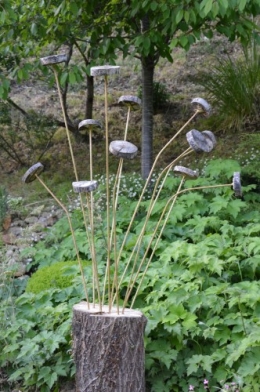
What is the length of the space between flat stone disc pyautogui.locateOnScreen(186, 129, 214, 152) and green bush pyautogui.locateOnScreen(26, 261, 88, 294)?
1743 mm

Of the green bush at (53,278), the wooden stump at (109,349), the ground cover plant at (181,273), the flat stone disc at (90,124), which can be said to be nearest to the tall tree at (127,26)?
the ground cover plant at (181,273)

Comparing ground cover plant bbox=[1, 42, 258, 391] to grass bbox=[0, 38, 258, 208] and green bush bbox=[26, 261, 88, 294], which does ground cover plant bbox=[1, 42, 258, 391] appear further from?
grass bbox=[0, 38, 258, 208]

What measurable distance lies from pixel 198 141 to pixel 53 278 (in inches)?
78.6

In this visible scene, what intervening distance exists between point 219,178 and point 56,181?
2.17 metres

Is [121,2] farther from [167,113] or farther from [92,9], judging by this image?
[167,113]

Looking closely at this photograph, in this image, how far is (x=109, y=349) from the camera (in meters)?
3.89

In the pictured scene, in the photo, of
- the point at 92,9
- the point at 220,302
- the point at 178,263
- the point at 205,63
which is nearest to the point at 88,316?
the point at 220,302

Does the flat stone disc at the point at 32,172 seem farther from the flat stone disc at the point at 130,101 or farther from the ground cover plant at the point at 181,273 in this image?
the flat stone disc at the point at 130,101

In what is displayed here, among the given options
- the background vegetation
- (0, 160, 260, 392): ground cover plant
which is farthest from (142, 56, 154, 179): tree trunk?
(0, 160, 260, 392): ground cover plant

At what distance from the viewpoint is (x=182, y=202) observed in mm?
6043

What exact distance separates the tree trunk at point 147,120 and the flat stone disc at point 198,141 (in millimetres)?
3492

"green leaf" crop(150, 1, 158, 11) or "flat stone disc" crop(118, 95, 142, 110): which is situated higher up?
"green leaf" crop(150, 1, 158, 11)

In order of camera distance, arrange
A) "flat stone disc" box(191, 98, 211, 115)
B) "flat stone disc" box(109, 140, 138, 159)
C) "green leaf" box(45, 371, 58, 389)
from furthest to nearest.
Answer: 1. "green leaf" box(45, 371, 58, 389)
2. "flat stone disc" box(191, 98, 211, 115)
3. "flat stone disc" box(109, 140, 138, 159)

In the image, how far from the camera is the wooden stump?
3.88 metres
